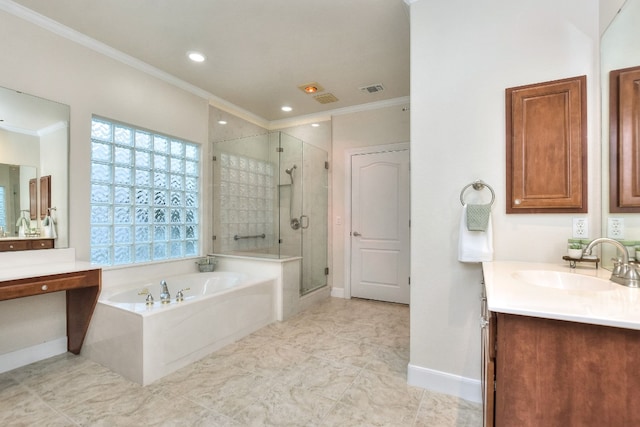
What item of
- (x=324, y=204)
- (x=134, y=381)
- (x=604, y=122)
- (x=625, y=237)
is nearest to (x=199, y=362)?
(x=134, y=381)

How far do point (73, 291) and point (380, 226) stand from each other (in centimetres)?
314

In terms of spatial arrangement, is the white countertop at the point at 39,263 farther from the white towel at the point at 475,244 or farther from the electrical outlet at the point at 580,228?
the electrical outlet at the point at 580,228

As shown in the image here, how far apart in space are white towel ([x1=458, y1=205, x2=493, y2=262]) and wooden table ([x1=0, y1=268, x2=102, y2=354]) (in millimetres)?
2544

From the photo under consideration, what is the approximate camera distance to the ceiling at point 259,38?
210cm

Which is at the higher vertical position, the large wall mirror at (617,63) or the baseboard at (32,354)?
the large wall mirror at (617,63)

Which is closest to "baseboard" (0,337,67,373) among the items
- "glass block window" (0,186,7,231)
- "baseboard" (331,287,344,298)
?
"glass block window" (0,186,7,231)

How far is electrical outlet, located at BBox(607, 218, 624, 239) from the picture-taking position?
1.47m

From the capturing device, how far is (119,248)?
2.78 m

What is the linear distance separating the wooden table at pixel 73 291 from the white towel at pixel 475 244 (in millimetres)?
2544

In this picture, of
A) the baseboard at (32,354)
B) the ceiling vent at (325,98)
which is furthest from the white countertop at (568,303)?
the baseboard at (32,354)

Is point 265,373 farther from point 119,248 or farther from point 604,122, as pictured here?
point 604,122

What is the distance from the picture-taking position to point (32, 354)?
222cm

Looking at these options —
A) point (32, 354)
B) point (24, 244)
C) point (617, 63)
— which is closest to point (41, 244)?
point (24, 244)

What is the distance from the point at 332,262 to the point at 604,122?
313 centimetres
